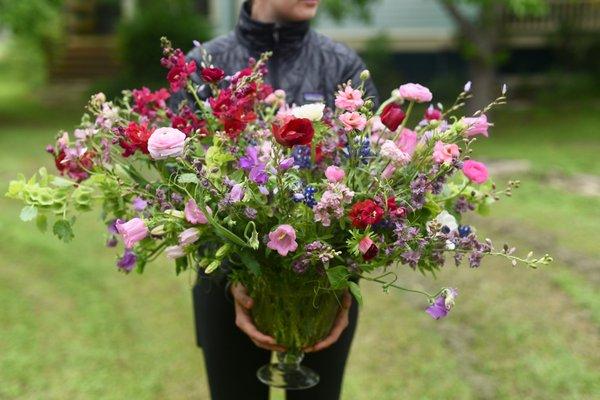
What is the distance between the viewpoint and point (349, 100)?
2.06 m

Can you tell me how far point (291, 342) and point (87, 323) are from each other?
11.7ft

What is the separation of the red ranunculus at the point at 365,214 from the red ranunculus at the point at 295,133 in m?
0.20

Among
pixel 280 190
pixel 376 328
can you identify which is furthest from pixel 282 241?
pixel 376 328

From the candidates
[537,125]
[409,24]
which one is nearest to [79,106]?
[409,24]

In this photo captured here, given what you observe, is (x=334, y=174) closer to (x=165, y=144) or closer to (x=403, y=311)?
(x=165, y=144)

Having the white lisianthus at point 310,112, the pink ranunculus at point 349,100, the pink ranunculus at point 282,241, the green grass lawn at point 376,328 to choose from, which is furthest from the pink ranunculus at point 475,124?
the green grass lawn at point 376,328

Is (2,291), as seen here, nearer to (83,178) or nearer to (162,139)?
(83,178)

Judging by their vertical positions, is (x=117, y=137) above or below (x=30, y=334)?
above

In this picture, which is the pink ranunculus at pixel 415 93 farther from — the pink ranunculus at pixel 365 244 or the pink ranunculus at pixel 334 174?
the pink ranunculus at pixel 365 244

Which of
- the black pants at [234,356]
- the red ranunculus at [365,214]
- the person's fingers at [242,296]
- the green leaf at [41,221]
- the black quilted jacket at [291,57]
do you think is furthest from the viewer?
the black quilted jacket at [291,57]

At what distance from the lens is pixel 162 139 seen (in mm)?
1950

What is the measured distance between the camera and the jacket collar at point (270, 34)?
2.68 m

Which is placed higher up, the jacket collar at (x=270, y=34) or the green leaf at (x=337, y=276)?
the jacket collar at (x=270, y=34)

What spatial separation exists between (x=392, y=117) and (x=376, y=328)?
11.4 feet
